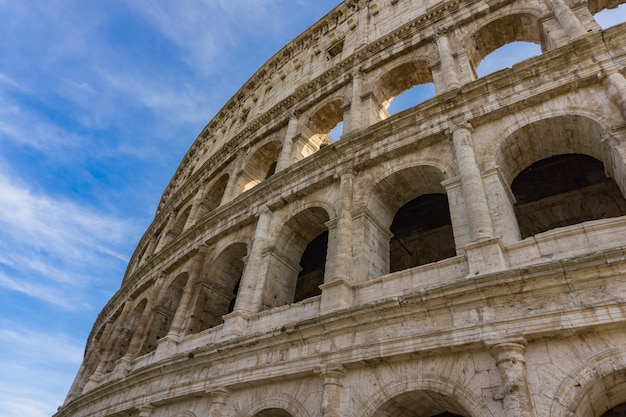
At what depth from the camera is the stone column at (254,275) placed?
31.4 feet

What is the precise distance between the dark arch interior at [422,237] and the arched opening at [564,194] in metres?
2.02

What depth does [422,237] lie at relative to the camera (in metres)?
12.5

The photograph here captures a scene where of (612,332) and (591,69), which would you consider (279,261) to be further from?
(591,69)

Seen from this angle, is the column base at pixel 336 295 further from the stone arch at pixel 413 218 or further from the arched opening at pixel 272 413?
the stone arch at pixel 413 218

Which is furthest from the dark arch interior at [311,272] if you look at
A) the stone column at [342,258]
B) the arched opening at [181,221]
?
the arched opening at [181,221]

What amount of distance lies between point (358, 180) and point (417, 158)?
1475 millimetres

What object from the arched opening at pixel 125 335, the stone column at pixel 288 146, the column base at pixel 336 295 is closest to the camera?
the column base at pixel 336 295

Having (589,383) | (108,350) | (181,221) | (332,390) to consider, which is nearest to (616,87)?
(589,383)

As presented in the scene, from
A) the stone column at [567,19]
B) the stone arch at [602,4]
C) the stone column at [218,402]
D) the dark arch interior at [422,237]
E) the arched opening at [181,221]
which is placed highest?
the stone arch at [602,4]

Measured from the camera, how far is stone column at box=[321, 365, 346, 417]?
643 centimetres

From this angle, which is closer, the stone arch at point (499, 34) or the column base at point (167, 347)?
the column base at point (167, 347)

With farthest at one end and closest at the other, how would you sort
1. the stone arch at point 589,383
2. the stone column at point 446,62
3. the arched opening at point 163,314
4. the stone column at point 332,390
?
the arched opening at point 163,314
the stone column at point 446,62
the stone column at point 332,390
the stone arch at point 589,383

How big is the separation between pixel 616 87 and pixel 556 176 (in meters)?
3.82

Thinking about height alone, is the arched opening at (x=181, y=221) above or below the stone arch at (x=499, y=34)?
below
